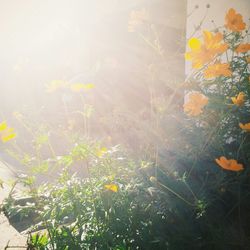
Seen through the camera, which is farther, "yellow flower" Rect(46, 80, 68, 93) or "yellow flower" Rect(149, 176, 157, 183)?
"yellow flower" Rect(46, 80, 68, 93)

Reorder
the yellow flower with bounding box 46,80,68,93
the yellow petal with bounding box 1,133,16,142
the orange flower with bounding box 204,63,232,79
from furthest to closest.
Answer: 1. the yellow flower with bounding box 46,80,68,93
2. the yellow petal with bounding box 1,133,16,142
3. the orange flower with bounding box 204,63,232,79

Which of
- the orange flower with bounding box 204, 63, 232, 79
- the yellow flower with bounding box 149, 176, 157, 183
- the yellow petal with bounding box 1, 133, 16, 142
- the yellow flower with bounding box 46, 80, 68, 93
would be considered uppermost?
the orange flower with bounding box 204, 63, 232, 79

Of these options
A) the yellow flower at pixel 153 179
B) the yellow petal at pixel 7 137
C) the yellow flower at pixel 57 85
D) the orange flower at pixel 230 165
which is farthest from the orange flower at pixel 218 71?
the yellow petal at pixel 7 137

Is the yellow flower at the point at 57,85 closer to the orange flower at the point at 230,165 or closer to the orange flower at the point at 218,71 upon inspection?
the orange flower at the point at 218,71

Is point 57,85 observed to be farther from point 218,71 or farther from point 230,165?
point 230,165

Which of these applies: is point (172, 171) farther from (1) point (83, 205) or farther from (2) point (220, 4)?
(2) point (220, 4)

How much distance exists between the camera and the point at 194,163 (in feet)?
6.37

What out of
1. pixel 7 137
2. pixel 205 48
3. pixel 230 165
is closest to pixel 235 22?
pixel 205 48

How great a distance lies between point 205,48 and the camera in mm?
1565

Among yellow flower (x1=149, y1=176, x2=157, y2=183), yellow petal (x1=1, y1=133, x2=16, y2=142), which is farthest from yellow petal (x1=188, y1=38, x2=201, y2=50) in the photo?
yellow petal (x1=1, y1=133, x2=16, y2=142)

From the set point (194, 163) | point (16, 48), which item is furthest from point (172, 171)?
point (16, 48)

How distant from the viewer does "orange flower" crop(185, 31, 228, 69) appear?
60.5 inches

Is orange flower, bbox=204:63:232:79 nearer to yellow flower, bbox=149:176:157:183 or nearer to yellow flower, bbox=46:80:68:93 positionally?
yellow flower, bbox=149:176:157:183

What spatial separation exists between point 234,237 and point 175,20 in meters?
4.09
